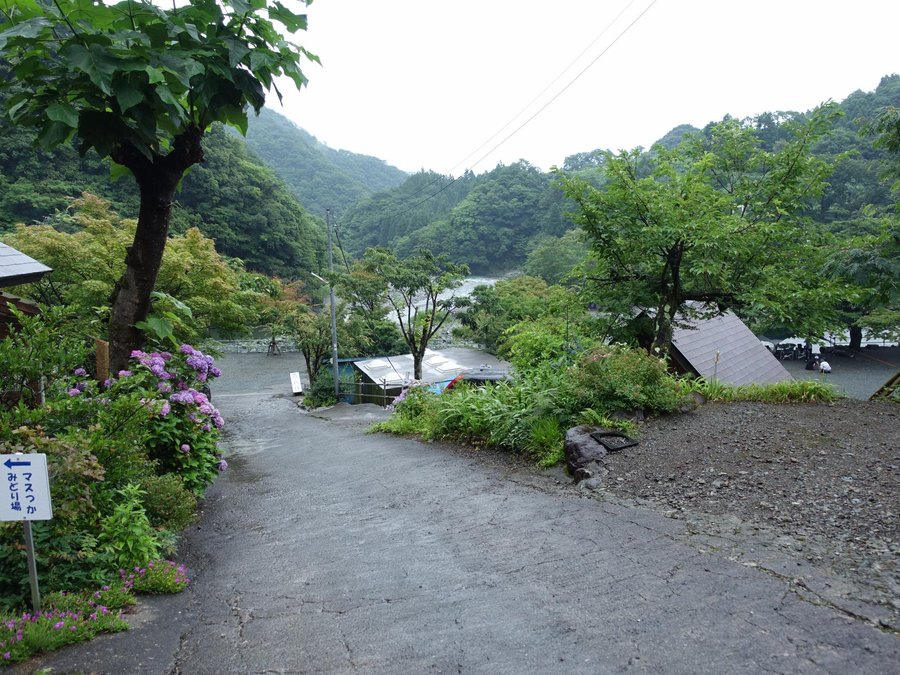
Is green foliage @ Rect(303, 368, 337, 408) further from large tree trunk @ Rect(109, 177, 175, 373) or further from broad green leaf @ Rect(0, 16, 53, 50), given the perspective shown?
broad green leaf @ Rect(0, 16, 53, 50)

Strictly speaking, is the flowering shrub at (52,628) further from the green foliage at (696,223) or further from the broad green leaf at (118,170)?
the green foliage at (696,223)

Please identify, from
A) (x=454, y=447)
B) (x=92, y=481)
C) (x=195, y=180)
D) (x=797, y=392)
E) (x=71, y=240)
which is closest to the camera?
(x=92, y=481)

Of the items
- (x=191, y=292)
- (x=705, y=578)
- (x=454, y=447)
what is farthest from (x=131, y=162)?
(x=191, y=292)

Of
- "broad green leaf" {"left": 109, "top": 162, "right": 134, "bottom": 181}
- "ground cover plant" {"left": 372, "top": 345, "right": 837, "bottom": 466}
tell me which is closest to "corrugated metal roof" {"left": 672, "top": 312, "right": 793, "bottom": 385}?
"ground cover plant" {"left": 372, "top": 345, "right": 837, "bottom": 466}

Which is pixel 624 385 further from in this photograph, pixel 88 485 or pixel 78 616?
pixel 78 616

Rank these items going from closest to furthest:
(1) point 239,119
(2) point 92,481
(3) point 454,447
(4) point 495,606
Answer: (4) point 495,606
(2) point 92,481
(1) point 239,119
(3) point 454,447

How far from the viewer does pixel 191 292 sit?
1559 cm

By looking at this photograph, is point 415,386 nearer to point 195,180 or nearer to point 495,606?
point 495,606

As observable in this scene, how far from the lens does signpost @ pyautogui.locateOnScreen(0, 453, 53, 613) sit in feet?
9.92

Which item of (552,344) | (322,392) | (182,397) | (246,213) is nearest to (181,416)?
(182,397)

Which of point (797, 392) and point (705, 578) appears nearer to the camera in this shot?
point (705, 578)

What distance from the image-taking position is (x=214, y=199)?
44.8 metres

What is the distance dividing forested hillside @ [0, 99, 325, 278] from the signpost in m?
29.7

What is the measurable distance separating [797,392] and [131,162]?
8489 millimetres
